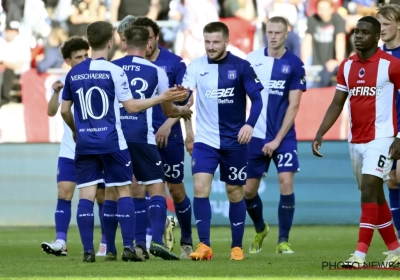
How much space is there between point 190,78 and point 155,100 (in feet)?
3.30

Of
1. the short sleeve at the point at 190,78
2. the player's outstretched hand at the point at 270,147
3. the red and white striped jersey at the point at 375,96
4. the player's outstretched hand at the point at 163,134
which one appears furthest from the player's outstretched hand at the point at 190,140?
the red and white striped jersey at the point at 375,96

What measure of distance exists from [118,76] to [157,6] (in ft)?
24.6

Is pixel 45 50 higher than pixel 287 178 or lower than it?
higher

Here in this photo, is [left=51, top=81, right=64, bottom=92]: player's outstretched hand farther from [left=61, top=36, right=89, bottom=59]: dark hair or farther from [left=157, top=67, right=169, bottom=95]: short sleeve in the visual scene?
[left=157, top=67, right=169, bottom=95]: short sleeve

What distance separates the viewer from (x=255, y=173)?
11344mm

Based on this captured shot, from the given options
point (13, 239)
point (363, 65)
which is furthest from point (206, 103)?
point (13, 239)

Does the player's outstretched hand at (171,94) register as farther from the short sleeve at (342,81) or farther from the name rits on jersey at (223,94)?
the short sleeve at (342,81)

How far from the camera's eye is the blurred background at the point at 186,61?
15.7m

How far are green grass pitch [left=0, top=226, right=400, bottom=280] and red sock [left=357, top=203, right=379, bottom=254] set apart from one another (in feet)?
1.04

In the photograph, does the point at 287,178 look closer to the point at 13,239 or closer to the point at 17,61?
the point at 13,239

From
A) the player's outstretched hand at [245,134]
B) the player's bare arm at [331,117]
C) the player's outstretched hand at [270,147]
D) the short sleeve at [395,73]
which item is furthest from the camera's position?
the player's outstretched hand at [270,147]

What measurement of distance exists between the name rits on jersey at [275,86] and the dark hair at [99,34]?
301cm

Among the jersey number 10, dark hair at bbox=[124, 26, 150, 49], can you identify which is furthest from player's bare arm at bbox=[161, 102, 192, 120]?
the jersey number 10

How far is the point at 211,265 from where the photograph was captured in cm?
856
